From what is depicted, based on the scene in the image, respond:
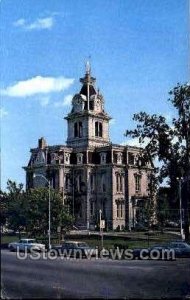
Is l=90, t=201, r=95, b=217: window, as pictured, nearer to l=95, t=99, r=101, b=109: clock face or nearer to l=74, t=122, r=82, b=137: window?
l=74, t=122, r=82, b=137: window

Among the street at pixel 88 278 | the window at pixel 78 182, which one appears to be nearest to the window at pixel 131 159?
the window at pixel 78 182

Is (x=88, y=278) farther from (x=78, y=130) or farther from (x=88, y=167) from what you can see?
(x=78, y=130)

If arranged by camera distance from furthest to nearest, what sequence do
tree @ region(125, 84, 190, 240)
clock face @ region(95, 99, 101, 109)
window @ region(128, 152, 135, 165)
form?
tree @ region(125, 84, 190, 240)
window @ region(128, 152, 135, 165)
clock face @ region(95, 99, 101, 109)

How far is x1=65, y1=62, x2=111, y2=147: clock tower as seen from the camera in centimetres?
454

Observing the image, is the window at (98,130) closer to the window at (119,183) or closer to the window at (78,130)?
the window at (78,130)

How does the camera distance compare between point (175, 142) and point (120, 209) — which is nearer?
point (120, 209)

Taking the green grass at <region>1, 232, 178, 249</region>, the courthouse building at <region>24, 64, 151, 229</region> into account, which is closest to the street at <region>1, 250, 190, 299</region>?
the green grass at <region>1, 232, 178, 249</region>

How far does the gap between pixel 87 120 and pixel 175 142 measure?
2423 millimetres

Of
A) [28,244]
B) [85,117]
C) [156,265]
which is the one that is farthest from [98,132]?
[156,265]

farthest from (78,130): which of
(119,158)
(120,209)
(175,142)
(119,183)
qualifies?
(175,142)

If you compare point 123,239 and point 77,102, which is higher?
point 77,102

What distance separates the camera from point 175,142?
6.79 metres

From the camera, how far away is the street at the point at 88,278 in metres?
4.25

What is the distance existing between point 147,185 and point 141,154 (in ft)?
1.24
